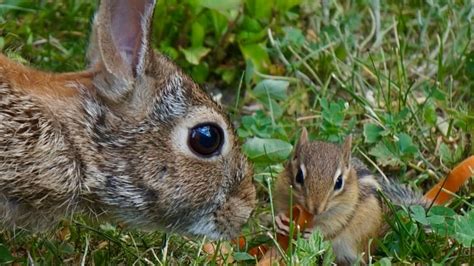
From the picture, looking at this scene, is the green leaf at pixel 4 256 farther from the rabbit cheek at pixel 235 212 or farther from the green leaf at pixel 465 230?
the green leaf at pixel 465 230

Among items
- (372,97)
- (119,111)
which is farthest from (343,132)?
(119,111)

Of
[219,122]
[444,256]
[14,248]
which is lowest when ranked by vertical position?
[14,248]

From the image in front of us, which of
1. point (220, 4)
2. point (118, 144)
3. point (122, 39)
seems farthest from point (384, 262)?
point (220, 4)

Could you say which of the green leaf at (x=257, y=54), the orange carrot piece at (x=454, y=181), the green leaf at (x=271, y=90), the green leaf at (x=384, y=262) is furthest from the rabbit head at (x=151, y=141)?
the green leaf at (x=257, y=54)

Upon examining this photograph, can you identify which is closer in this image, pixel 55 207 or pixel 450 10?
pixel 55 207

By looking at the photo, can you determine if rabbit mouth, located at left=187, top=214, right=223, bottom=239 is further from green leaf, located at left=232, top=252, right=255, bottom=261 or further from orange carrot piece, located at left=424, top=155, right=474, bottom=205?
orange carrot piece, located at left=424, top=155, right=474, bottom=205

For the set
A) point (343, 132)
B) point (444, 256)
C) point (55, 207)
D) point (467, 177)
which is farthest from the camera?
point (343, 132)

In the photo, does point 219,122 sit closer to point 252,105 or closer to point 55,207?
point 55,207
